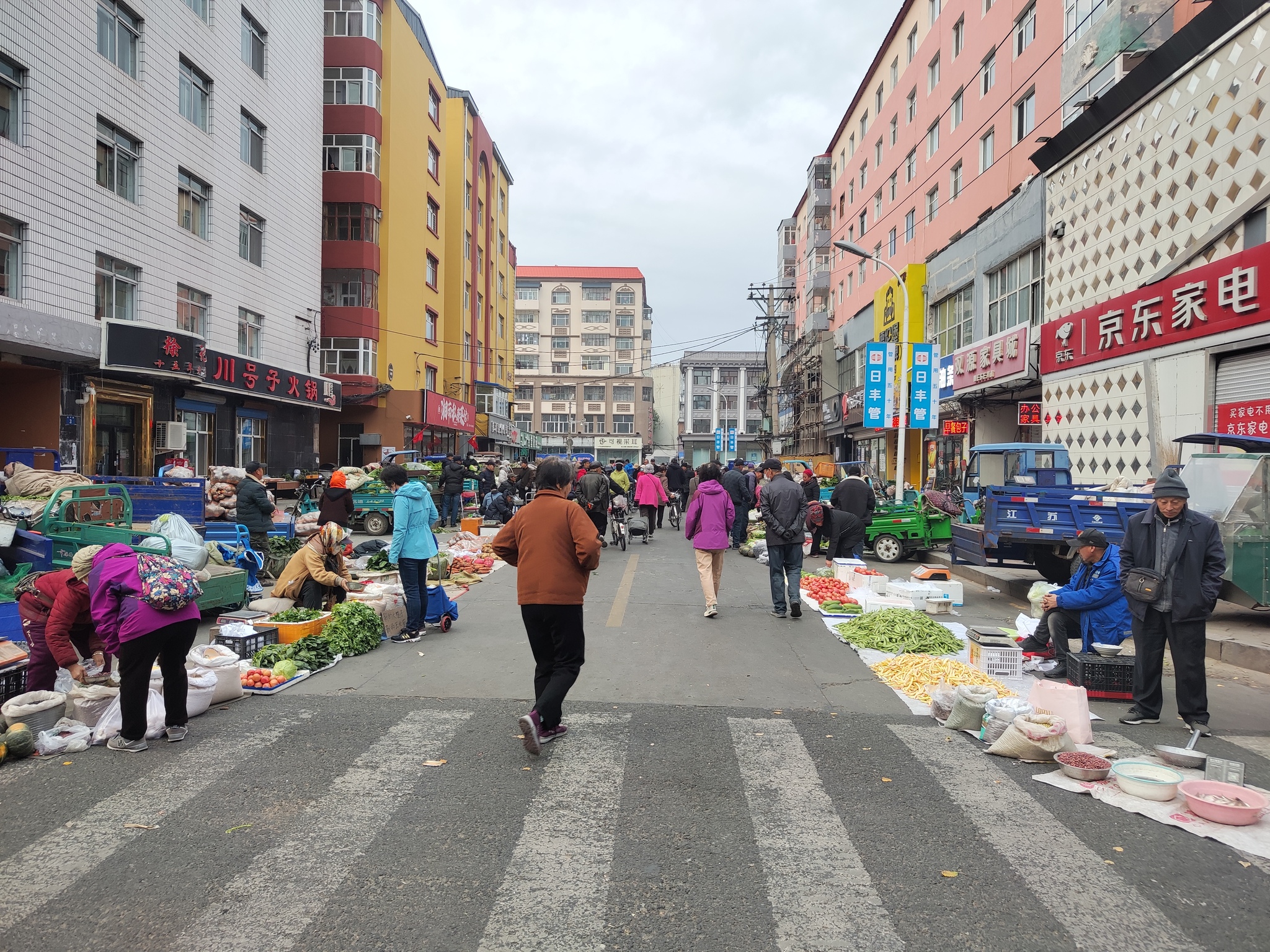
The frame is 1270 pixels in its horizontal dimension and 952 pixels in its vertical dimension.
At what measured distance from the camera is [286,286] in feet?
90.1

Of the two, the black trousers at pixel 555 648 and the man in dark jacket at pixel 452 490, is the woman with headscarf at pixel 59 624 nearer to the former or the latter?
the black trousers at pixel 555 648

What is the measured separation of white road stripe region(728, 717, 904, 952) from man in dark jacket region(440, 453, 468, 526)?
15993 millimetres

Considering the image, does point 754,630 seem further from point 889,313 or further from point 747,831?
point 889,313

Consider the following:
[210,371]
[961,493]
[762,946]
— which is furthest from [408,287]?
[762,946]

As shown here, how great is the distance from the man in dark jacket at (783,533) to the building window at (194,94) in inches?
812

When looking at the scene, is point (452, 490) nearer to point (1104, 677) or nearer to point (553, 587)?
point (553, 587)

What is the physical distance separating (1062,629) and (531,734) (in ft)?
16.7

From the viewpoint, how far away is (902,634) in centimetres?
835

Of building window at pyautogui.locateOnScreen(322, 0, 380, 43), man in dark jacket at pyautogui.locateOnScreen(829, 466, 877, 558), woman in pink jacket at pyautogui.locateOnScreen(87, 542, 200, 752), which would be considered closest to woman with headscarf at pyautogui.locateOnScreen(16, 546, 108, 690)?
woman in pink jacket at pyautogui.locateOnScreen(87, 542, 200, 752)

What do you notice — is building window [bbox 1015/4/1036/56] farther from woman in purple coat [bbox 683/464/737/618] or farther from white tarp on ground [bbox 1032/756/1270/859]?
white tarp on ground [bbox 1032/756/1270/859]

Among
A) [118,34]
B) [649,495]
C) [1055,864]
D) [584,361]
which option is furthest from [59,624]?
[584,361]

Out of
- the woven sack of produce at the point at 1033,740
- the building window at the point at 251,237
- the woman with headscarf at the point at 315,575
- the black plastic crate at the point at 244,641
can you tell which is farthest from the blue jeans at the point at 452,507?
the woven sack of produce at the point at 1033,740

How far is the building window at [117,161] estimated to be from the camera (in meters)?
18.2

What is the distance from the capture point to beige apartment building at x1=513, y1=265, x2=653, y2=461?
82.8 meters
